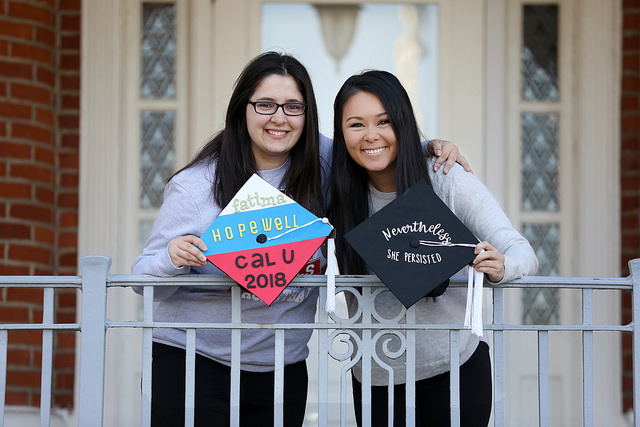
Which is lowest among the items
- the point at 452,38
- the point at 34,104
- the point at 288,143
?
the point at 288,143

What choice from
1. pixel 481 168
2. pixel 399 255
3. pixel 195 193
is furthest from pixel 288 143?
pixel 481 168

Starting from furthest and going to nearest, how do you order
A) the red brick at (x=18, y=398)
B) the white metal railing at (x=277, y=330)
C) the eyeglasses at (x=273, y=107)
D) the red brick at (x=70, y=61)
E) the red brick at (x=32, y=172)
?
the red brick at (x=70, y=61)
the red brick at (x=32, y=172)
the red brick at (x=18, y=398)
the eyeglasses at (x=273, y=107)
the white metal railing at (x=277, y=330)

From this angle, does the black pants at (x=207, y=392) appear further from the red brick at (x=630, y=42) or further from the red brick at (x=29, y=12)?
the red brick at (x=630, y=42)

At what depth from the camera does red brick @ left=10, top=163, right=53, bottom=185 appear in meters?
5.15

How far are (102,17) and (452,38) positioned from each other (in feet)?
6.47

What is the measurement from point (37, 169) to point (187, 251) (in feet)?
8.59

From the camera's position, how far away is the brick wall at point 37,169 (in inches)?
200

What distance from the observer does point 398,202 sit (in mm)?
2877

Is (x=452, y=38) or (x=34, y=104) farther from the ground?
(x=452, y=38)

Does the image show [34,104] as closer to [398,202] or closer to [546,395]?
[398,202]

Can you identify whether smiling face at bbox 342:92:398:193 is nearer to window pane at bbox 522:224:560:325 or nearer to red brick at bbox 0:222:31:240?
window pane at bbox 522:224:560:325

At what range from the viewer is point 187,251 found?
2.88 m

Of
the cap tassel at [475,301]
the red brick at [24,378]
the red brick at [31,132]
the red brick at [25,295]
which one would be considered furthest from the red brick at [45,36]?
the cap tassel at [475,301]

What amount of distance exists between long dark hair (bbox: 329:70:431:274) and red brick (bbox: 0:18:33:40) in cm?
268
